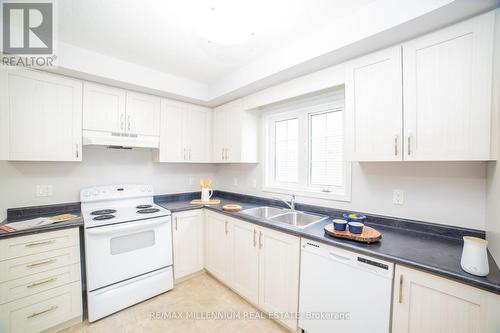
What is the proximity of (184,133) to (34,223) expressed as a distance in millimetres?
1721

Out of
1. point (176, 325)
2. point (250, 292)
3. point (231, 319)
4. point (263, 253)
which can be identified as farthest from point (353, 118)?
point (176, 325)

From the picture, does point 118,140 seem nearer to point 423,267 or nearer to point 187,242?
point 187,242

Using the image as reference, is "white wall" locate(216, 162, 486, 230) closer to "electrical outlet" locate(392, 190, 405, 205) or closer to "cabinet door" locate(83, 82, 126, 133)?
"electrical outlet" locate(392, 190, 405, 205)

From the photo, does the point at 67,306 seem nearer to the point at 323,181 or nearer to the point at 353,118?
the point at 323,181

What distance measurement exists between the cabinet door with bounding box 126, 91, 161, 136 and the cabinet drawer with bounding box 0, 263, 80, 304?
4.76 ft

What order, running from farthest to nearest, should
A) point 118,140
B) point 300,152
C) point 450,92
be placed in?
point 300,152
point 118,140
point 450,92

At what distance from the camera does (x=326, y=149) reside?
87.5 inches

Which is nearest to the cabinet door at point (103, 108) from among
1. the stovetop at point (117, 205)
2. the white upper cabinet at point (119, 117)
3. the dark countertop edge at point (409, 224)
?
the white upper cabinet at point (119, 117)

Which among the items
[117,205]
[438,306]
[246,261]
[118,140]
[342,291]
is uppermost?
[118,140]

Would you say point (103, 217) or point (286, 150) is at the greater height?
point (286, 150)

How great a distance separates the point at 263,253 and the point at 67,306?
1.73 meters

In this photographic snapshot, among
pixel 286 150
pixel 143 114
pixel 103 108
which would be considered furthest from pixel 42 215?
pixel 286 150

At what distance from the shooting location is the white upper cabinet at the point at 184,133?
2.66 m

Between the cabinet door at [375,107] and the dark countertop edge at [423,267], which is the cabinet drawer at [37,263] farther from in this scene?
the cabinet door at [375,107]
